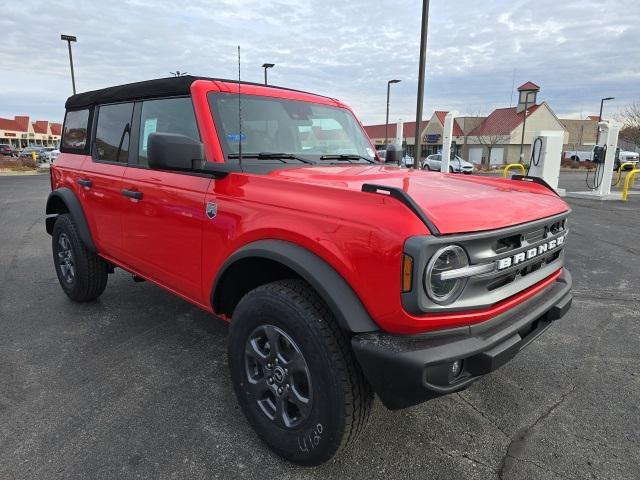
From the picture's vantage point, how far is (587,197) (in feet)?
48.0

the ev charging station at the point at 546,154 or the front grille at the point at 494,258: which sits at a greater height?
the ev charging station at the point at 546,154

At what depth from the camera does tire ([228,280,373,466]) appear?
6.38 feet

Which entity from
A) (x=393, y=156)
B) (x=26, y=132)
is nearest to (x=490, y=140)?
(x=393, y=156)

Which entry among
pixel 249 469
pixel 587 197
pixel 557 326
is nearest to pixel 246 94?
pixel 249 469

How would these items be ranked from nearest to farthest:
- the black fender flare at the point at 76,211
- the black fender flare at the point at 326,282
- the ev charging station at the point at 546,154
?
the black fender flare at the point at 326,282 → the black fender flare at the point at 76,211 → the ev charging station at the point at 546,154

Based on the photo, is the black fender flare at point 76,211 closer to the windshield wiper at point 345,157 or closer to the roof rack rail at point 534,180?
the windshield wiper at point 345,157

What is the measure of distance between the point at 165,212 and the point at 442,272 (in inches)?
74.8

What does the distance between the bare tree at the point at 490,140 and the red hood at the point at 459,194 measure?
48309 mm

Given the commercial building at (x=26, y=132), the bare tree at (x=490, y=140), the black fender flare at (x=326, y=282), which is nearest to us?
the black fender flare at (x=326, y=282)

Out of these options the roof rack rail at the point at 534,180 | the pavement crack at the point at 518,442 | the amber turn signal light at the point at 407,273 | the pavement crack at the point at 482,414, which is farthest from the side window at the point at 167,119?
the pavement crack at the point at 518,442

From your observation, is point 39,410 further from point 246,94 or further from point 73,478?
point 246,94

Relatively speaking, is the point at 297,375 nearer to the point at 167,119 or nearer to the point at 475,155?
the point at 167,119

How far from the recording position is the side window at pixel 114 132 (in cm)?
360

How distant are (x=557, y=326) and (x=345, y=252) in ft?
9.71
